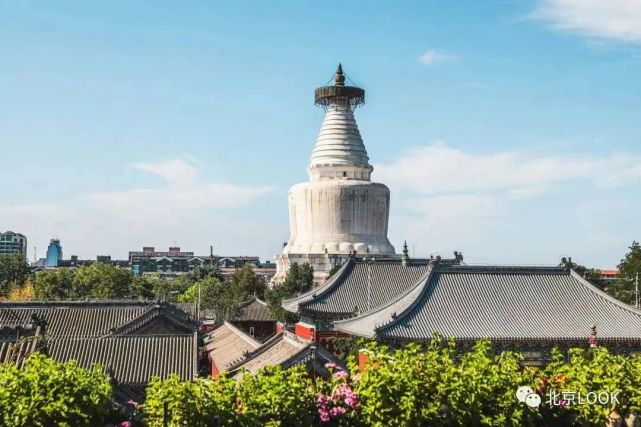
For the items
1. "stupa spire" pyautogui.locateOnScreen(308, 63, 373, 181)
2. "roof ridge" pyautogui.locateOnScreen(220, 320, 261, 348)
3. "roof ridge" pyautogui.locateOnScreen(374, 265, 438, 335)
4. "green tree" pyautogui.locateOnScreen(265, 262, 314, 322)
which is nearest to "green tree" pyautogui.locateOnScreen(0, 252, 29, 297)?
"stupa spire" pyautogui.locateOnScreen(308, 63, 373, 181)

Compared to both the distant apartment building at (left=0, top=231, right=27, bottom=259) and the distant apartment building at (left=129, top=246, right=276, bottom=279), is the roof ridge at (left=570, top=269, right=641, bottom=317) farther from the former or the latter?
the distant apartment building at (left=0, top=231, right=27, bottom=259)

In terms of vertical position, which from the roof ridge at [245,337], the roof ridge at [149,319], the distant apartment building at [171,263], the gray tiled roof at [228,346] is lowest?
the gray tiled roof at [228,346]

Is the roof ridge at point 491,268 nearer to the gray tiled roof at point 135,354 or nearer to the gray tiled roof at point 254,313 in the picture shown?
the gray tiled roof at point 135,354

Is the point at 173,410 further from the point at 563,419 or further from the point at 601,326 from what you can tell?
the point at 601,326

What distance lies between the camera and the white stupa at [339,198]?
68438mm

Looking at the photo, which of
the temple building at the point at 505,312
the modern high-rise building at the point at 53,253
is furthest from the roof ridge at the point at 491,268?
the modern high-rise building at the point at 53,253

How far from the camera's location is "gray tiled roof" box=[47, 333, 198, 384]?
24891 mm

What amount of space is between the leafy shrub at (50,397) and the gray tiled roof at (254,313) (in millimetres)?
36877

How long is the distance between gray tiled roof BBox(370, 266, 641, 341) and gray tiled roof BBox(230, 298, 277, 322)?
77.5ft

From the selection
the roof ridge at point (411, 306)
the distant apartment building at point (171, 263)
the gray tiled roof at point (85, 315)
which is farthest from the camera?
the distant apartment building at point (171, 263)

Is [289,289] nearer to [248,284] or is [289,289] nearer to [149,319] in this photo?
[248,284]

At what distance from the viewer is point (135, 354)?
25.6 m

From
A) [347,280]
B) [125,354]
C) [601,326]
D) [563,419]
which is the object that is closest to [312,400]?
[563,419]

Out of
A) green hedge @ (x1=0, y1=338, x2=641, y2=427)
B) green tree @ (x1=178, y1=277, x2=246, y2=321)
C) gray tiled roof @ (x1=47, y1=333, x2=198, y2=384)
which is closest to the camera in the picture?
green hedge @ (x1=0, y1=338, x2=641, y2=427)
